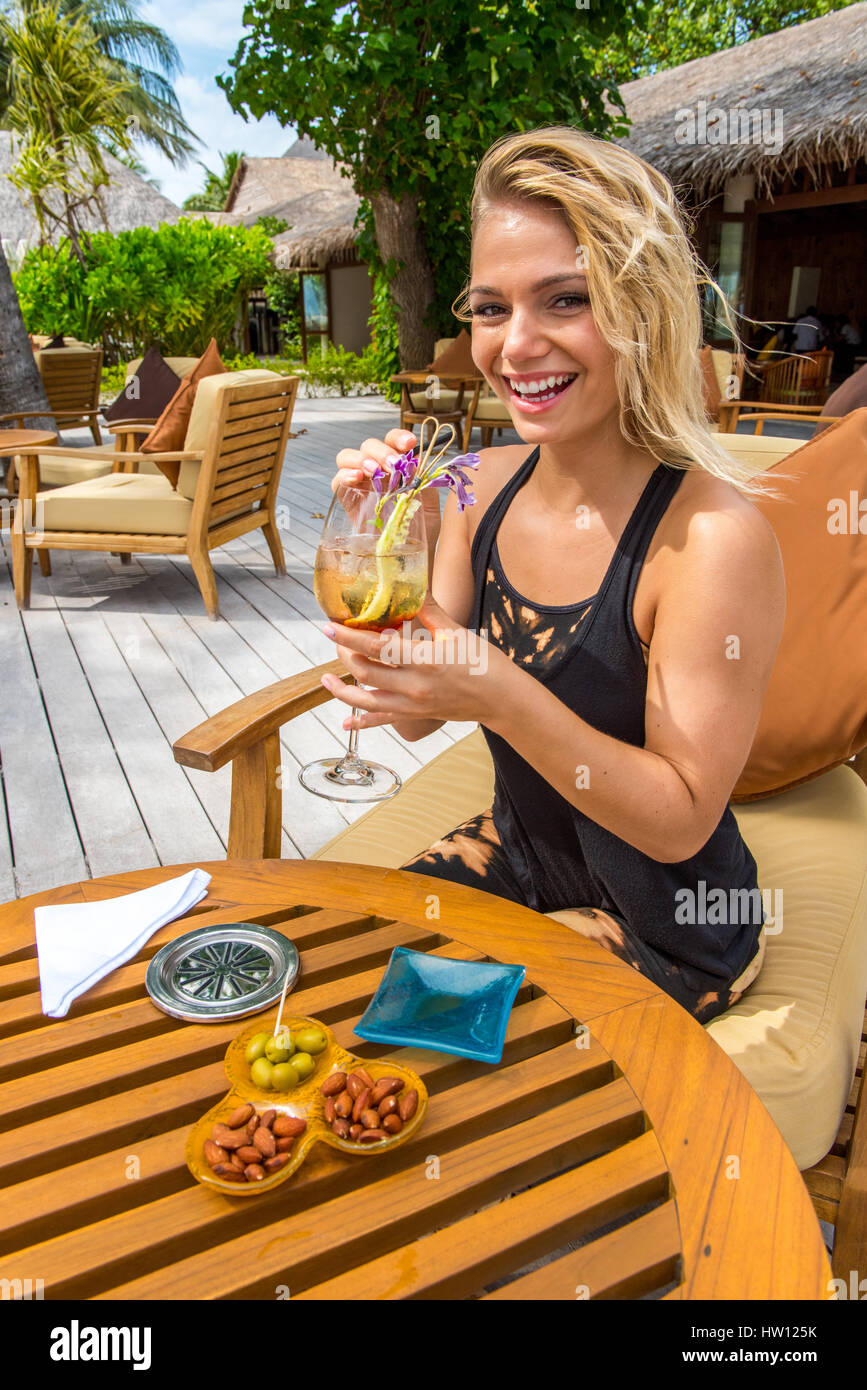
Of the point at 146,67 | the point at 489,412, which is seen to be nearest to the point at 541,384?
the point at 489,412

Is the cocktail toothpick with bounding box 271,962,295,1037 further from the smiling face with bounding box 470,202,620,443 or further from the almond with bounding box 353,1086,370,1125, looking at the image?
the smiling face with bounding box 470,202,620,443

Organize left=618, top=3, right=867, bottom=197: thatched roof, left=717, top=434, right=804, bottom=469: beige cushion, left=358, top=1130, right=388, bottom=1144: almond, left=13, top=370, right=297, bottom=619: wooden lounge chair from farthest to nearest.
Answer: left=618, top=3, right=867, bottom=197: thatched roof → left=13, top=370, right=297, bottom=619: wooden lounge chair → left=717, top=434, right=804, bottom=469: beige cushion → left=358, top=1130, right=388, bottom=1144: almond

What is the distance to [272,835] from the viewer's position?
1673 mm

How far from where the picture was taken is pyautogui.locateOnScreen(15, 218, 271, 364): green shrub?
45.4ft

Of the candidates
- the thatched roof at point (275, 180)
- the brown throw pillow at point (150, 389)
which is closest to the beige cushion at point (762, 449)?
the brown throw pillow at point (150, 389)

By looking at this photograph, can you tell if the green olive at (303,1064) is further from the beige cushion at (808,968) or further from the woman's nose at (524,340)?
the woman's nose at (524,340)

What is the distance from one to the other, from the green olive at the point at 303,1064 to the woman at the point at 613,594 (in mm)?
358

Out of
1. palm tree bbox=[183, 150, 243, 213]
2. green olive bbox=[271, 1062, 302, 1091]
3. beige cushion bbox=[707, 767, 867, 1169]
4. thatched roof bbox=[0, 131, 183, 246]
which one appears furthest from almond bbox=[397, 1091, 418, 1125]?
palm tree bbox=[183, 150, 243, 213]

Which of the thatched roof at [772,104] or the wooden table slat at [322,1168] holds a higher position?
the thatched roof at [772,104]

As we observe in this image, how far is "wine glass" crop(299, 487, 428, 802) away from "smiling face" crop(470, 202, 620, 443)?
1.06ft

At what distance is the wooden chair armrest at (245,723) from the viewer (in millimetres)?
1459

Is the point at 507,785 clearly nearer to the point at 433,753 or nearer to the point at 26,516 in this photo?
the point at 433,753
